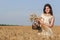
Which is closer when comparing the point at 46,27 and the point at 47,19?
the point at 46,27

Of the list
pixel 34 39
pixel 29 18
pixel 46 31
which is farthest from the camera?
pixel 46 31

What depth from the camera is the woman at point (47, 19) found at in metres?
6.71

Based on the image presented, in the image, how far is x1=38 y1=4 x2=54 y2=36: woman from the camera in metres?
6.71

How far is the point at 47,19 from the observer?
273 inches

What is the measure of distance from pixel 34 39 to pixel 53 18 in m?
1.80

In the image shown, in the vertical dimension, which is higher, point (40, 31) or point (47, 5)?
point (47, 5)

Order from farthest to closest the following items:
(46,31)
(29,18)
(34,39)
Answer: (46,31) < (29,18) < (34,39)

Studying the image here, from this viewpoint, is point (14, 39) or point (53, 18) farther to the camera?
point (53, 18)

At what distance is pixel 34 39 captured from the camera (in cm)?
512

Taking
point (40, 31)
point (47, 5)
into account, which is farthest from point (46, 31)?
point (47, 5)

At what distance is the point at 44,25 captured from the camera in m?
6.64

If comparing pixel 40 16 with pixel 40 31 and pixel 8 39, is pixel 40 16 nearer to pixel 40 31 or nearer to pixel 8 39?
pixel 40 31

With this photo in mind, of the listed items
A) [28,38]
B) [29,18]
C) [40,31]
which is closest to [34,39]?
[28,38]

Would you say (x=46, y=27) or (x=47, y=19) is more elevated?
(x=47, y=19)
